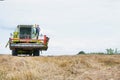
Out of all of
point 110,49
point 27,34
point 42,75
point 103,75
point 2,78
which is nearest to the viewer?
point 103,75

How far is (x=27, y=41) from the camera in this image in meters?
32.1

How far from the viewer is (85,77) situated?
33.7 ft

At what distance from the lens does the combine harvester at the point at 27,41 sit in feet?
104

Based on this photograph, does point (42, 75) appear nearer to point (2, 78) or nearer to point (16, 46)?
point (2, 78)

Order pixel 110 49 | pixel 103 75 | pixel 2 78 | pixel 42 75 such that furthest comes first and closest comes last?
pixel 110 49 < pixel 42 75 < pixel 2 78 < pixel 103 75

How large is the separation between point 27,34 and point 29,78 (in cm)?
2305

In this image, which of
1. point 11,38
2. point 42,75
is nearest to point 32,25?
point 11,38

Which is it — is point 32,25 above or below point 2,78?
above

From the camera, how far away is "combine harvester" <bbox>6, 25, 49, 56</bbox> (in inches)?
1243

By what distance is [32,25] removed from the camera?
34531 mm

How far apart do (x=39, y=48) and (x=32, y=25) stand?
3.48 metres

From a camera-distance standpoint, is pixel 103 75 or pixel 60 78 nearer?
pixel 103 75

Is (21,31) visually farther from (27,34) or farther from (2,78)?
(2,78)

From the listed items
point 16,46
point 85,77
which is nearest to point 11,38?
point 16,46
